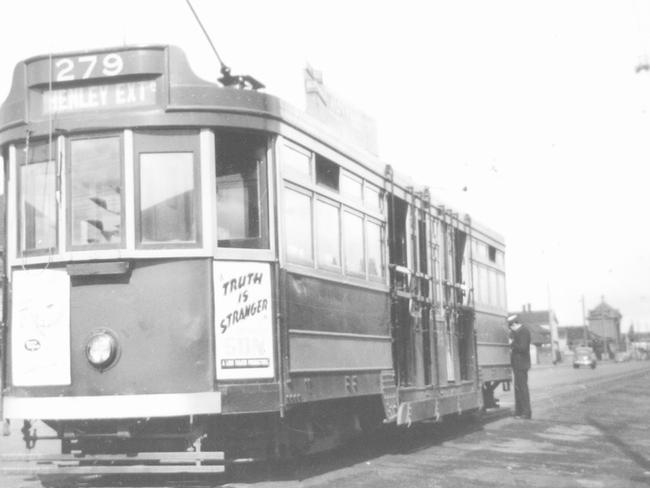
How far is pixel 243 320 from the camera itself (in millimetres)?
7227

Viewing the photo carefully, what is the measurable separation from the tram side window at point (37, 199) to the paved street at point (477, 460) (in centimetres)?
208

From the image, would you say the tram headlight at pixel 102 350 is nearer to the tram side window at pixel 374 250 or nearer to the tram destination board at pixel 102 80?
the tram destination board at pixel 102 80

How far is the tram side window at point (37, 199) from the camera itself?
7387mm

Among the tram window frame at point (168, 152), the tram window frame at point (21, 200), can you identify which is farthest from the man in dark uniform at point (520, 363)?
the tram window frame at point (21, 200)

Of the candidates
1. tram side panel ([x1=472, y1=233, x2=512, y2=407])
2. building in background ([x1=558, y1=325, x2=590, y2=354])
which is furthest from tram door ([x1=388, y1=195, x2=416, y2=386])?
building in background ([x1=558, y1=325, x2=590, y2=354])

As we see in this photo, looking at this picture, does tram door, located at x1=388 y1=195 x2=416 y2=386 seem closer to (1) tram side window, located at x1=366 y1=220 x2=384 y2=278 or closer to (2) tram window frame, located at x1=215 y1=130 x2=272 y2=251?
(1) tram side window, located at x1=366 y1=220 x2=384 y2=278

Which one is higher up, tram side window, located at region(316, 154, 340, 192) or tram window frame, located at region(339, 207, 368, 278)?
tram side window, located at region(316, 154, 340, 192)

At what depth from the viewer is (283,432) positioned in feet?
25.9

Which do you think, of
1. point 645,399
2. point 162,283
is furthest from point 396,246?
point 645,399

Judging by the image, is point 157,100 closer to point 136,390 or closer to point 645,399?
point 136,390

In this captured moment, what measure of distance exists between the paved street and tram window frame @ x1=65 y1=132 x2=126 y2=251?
2009 millimetres

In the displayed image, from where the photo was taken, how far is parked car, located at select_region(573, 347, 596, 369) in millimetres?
62062

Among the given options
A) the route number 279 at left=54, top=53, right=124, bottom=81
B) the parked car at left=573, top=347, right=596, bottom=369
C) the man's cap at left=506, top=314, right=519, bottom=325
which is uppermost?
the route number 279 at left=54, top=53, right=124, bottom=81

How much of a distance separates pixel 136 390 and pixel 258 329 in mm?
1027
